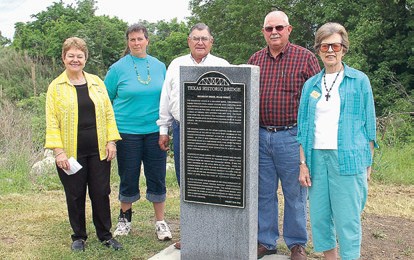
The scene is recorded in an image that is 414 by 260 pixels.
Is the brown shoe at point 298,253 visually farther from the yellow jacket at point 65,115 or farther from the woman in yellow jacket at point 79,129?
the yellow jacket at point 65,115

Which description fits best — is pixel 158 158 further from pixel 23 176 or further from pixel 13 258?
pixel 23 176

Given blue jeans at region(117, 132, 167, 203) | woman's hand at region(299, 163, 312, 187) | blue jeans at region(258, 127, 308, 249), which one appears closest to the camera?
woman's hand at region(299, 163, 312, 187)

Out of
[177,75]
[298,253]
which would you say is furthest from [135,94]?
[298,253]

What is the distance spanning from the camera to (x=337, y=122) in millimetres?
3680

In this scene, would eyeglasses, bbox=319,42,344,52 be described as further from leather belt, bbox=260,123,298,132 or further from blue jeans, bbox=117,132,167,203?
blue jeans, bbox=117,132,167,203

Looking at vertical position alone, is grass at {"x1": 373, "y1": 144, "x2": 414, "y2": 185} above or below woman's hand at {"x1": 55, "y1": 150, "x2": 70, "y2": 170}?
below

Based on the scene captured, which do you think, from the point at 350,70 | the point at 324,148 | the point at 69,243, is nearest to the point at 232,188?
the point at 324,148

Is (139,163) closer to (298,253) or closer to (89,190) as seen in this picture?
(89,190)

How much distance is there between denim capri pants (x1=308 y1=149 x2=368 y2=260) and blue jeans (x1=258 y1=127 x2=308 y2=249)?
1.41 ft

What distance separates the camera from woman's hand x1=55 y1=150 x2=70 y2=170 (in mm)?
4363

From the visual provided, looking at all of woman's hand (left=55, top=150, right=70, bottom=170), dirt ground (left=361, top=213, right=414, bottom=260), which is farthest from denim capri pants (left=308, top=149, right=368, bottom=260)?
woman's hand (left=55, top=150, right=70, bottom=170)

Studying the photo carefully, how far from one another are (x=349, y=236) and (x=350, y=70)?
3.95 feet

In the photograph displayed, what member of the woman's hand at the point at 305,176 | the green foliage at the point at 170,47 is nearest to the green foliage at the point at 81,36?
the green foliage at the point at 170,47

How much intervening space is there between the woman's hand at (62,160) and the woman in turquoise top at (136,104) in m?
0.66
